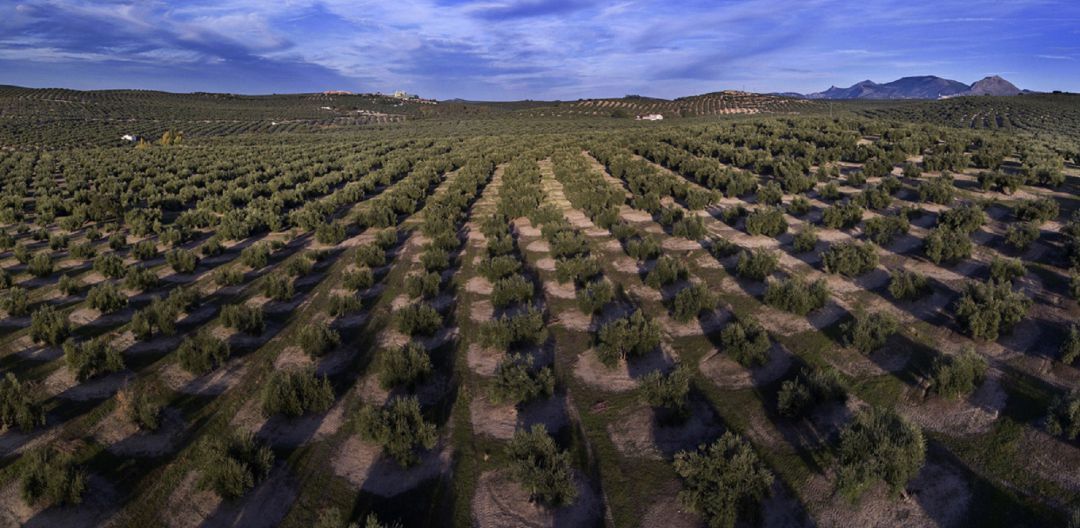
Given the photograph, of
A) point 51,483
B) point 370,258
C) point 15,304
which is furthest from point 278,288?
point 51,483

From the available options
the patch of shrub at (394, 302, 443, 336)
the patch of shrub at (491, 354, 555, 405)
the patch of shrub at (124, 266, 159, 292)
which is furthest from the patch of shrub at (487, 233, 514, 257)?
the patch of shrub at (124, 266, 159, 292)

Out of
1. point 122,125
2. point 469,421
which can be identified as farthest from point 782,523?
Answer: point 122,125

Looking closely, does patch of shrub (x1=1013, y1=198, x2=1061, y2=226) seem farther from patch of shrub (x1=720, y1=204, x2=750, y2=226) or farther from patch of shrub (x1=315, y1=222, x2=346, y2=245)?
patch of shrub (x1=315, y1=222, x2=346, y2=245)

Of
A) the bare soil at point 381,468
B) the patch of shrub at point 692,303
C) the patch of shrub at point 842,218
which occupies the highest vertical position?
the patch of shrub at point 842,218

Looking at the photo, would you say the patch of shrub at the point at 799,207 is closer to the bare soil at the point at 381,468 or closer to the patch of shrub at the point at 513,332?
the patch of shrub at the point at 513,332

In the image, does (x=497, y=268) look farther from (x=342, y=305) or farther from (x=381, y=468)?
(x=381, y=468)

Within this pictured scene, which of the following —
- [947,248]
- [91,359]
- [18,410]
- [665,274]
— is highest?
[947,248]

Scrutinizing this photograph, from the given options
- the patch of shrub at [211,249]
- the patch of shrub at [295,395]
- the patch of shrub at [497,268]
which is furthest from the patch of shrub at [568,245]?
the patch of shrub at [211,249]
